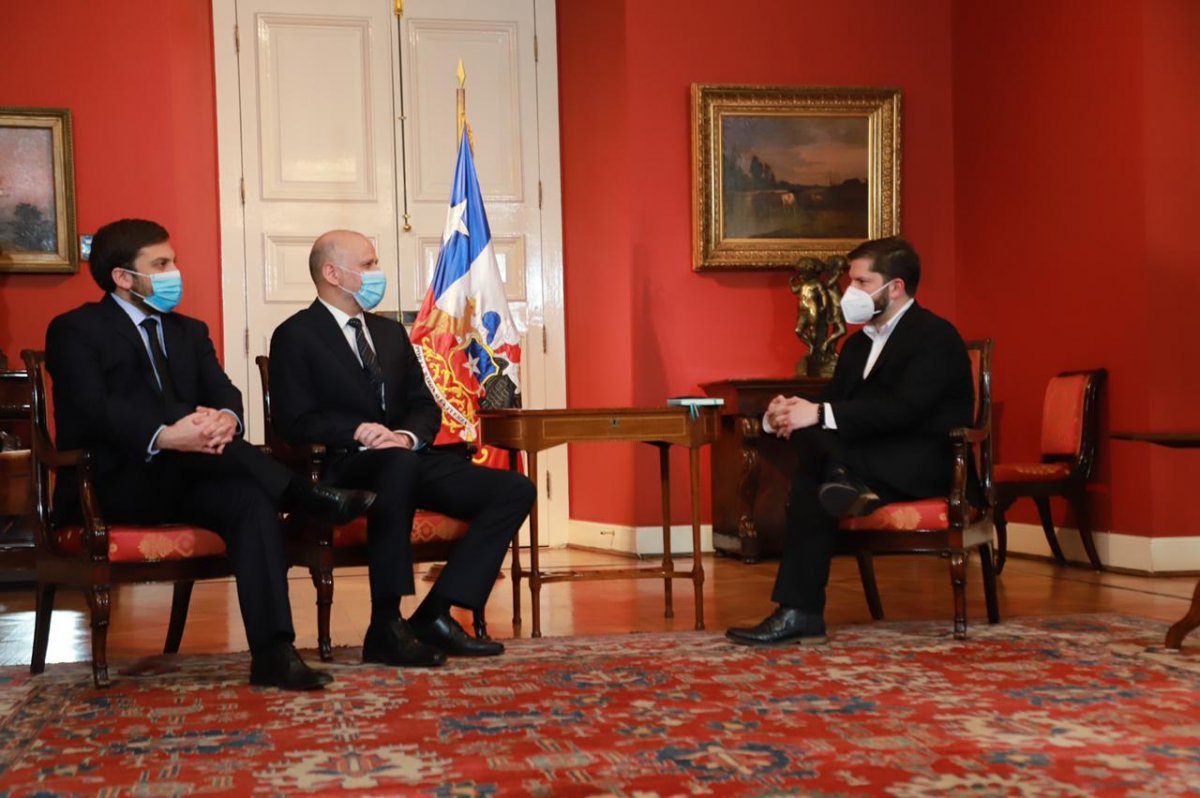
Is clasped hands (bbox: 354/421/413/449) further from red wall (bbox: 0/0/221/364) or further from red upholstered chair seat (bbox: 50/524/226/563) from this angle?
red wall (bbox: 0/0/221/364)

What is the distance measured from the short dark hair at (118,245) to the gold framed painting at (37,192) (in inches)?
118

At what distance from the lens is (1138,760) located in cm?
280

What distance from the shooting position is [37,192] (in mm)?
6961

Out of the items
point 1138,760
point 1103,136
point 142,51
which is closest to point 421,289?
point 142,51

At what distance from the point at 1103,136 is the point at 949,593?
2.36 metres

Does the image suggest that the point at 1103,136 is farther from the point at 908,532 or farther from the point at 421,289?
the point at 421,289

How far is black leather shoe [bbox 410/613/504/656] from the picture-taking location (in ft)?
13.8

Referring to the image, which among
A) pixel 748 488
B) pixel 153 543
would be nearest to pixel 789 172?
pixel 748 488

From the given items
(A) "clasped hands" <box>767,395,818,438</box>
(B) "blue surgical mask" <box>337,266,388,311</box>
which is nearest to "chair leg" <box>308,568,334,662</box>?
(B) "blue surgical mask" <box>337,266,388,311</box>

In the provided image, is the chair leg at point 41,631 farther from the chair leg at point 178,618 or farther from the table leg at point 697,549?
the table leg at point 697,549

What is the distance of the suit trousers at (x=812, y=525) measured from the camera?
436 cm

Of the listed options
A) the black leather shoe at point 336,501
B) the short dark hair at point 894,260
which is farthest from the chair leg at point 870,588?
the black leather shoe at point 336,501

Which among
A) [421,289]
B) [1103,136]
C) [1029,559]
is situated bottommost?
[1029,559]

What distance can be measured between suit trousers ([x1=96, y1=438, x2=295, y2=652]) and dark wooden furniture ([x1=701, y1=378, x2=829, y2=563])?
10.4 feet
